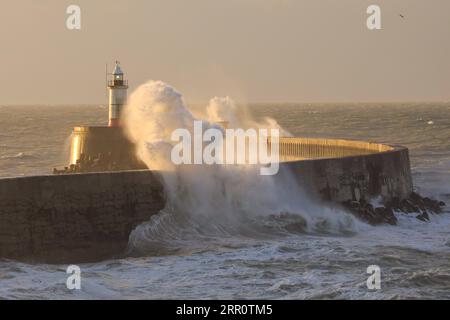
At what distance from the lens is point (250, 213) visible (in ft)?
52.1

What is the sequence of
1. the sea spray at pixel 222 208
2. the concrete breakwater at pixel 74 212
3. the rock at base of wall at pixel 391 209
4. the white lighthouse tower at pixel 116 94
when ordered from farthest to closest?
the white lighthouse tower at pixel 116 94 → the rock at base of wall at pixel 391 209 → the sea spray at pixel 222 208 → the concrete breakwater at pixel 74 212

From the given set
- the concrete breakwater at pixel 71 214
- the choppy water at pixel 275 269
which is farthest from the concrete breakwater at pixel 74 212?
the choppy water at pixel 275 269

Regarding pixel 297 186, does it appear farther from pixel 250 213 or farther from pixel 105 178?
pixel 105 178

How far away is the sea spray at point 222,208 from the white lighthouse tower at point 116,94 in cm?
198

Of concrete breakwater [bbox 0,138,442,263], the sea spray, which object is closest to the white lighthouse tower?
the sea spray

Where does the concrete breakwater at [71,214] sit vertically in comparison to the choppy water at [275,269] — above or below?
above

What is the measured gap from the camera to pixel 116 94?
64.7ft

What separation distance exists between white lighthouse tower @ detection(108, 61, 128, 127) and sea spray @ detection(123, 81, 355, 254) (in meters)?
1.98

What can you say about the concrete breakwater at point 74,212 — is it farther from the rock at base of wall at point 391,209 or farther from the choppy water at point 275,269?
the rock at base of wall at point 391,209

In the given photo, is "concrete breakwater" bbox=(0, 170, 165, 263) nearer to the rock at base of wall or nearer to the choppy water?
the choppy water

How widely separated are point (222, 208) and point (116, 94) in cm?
532

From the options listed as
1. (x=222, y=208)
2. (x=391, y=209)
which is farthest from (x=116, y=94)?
(x=391, y=209)

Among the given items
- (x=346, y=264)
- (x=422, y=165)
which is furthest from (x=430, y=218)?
(x=422, y=165)

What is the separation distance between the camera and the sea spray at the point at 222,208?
14.6 meters
